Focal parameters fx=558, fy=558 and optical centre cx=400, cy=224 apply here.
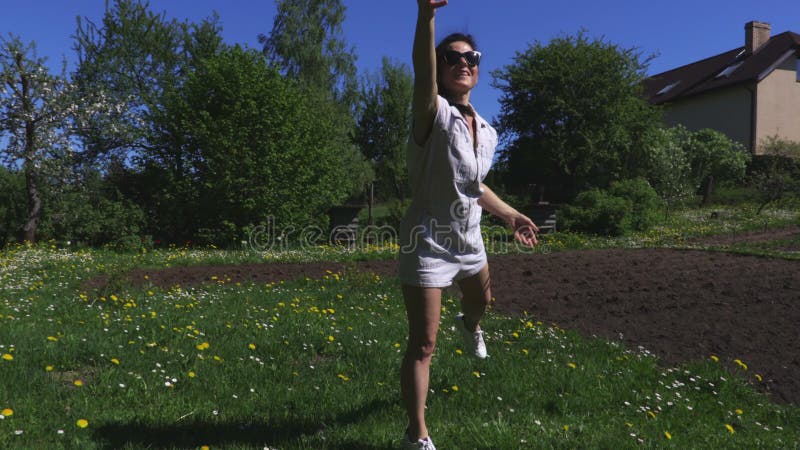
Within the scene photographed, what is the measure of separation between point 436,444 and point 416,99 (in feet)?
5.41

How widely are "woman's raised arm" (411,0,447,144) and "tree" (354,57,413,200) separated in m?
35.2

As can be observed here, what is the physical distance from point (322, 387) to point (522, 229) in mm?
1614

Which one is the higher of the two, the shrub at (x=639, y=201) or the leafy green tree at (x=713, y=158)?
the leafy green tree at (x=713, y=158)

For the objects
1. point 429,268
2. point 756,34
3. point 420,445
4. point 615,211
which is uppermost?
point 756,34

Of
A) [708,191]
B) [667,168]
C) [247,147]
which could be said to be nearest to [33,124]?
[247,147]

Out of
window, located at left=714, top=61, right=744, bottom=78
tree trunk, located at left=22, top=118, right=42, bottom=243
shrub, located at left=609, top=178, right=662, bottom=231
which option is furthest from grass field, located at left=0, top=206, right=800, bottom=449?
window, located at left=714, top=61, right=744, bottom=78

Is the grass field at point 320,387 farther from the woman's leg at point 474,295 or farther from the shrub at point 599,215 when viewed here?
the shrub at point 599,215

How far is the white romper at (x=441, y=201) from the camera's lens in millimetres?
2465

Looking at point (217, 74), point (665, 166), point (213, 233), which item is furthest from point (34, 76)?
point (665, 166)

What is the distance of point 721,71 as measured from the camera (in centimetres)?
3219

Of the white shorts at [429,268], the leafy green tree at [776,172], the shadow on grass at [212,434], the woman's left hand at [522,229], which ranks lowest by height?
the shadow on grass at [212,434]

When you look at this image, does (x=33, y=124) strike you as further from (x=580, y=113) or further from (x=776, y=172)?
(x=776, y=172)

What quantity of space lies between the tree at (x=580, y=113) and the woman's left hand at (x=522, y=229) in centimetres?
2020

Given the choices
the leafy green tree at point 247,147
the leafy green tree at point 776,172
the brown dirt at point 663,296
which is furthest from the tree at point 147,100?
the leafy green tree at point 776,172
